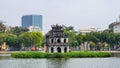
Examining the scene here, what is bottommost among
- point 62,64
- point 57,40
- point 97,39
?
point 62,64

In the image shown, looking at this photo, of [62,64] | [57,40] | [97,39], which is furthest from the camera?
[97,39]

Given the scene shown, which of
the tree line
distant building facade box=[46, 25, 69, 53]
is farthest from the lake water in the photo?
the tree line

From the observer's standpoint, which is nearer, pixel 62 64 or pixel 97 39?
pixel 62 64

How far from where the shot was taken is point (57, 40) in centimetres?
8888

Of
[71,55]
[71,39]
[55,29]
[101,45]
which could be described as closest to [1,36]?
[71,39]

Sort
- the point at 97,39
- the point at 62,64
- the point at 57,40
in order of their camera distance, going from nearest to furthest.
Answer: the point at 62,64
the point at 57,40
the point at 97,39

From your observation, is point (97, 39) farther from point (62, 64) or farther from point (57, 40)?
point (62, 64)

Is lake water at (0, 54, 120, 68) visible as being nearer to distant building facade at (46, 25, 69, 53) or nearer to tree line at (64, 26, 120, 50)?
distant building facade at (46, 25, 69, 53)

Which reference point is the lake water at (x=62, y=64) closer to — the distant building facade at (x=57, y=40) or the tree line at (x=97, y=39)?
the distant building facade at (x=57, y=40)

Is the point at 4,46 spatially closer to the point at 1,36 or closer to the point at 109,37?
the point at 1,36

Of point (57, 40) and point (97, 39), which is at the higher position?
point (97, 39)

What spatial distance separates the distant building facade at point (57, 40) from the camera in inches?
3482

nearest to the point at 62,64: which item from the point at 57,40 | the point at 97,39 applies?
the point at 57,40

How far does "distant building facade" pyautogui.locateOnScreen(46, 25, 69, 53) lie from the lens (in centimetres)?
8844
